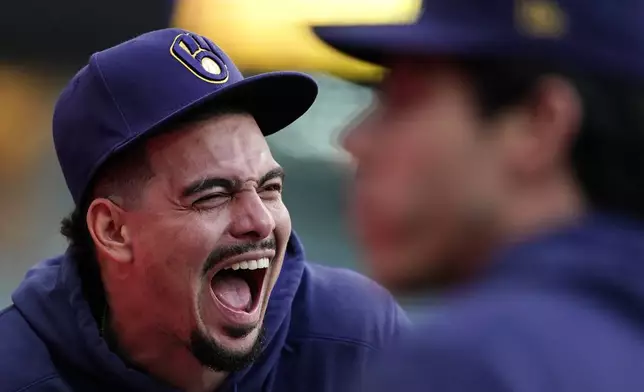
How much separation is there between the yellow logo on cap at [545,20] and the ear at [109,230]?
5.15 feet

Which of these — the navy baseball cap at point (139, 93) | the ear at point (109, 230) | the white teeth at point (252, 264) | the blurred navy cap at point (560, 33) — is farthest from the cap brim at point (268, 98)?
the blurred navy cap at point (560, 33)

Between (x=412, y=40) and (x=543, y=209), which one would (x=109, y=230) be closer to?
(x=412, y=40)

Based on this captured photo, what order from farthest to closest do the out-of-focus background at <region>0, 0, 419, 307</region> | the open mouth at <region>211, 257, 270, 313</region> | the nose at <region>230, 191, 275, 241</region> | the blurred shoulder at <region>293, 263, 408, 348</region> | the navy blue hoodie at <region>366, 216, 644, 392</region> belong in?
1. the out-of-focus background at <region>0, 0, 419, 307</region>
2. the blurred shoulder at <region>293, 263, 408, 348</region>
3. the open mouth at <region>211, 257, 270, 313</region>
4. the nose at <region>230, 191, 275, 241</region>
5. the navy blue hoodie at <region>366, 216, 644, 392</region>

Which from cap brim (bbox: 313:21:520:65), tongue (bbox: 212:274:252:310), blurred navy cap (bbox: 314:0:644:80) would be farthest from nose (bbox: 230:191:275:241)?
blurred navy cap (bbox: 314:0:644:80)

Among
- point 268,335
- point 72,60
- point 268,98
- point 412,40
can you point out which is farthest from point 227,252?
point 72,60

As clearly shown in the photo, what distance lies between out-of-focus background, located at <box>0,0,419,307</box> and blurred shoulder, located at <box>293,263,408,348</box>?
5.01 metres

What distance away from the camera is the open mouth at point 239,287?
2674mm

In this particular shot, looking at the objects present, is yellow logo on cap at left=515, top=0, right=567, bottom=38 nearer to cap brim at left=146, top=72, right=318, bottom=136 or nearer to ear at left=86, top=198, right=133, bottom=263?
cap brim at left=146, top=72, right=318, bottom=136

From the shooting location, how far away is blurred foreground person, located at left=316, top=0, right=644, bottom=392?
1199 millimetres

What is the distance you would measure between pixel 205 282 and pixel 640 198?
1442mm

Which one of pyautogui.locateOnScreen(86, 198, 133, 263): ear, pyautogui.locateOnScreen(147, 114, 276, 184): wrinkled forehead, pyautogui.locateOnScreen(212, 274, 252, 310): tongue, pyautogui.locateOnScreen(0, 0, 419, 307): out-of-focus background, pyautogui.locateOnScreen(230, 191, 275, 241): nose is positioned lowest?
pyautogui.locateOnScreen(0, 0, 419, 307): out-of-focus background

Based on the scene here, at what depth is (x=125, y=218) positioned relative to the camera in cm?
266

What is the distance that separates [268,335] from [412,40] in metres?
1.49

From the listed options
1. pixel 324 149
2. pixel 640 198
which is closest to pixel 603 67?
pixel 640 198
